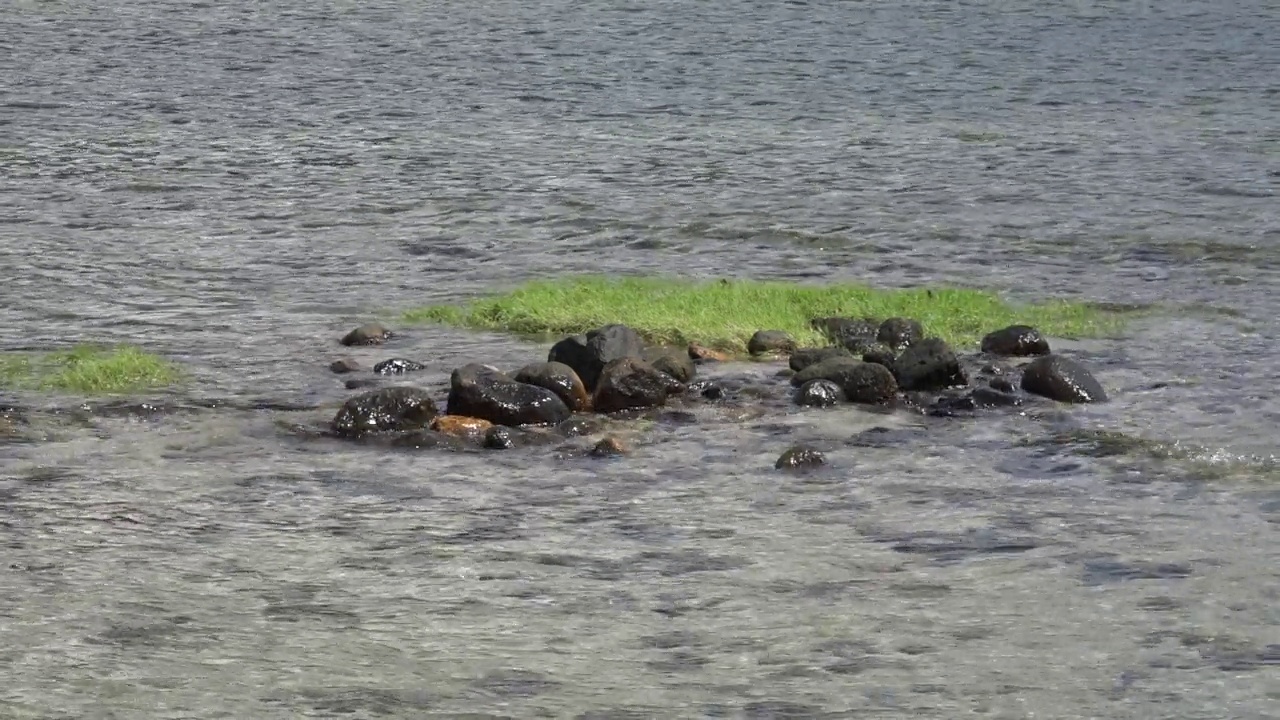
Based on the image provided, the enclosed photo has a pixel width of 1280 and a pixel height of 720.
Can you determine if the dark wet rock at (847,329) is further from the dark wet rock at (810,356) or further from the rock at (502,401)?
A: the rock at (502,401)

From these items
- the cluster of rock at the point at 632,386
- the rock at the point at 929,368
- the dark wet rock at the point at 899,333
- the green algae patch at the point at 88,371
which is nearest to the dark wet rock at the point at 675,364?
the cluster of rock at the point at 632,386

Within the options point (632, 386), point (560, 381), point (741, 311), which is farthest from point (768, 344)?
Result: point (560, 381)

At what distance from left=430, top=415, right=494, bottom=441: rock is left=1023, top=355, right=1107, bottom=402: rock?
4.79 metres

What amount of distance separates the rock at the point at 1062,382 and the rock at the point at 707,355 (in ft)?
9.59

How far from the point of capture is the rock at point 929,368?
17828 mm

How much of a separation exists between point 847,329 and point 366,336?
15.7 ft

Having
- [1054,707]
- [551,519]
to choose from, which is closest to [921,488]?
[551,519]

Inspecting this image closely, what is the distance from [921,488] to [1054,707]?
4.16 meters

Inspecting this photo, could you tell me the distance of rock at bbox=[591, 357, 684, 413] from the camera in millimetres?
17203

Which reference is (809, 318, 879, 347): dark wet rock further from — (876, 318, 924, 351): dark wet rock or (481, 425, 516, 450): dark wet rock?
(481, 425, 516, 450): dark wet rock

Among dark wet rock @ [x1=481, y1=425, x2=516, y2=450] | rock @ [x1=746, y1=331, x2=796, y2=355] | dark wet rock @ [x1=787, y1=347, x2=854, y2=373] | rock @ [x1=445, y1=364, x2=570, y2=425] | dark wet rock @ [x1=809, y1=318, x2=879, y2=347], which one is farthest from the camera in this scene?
dark wet rock @ [x1=809, y1=318, x2=879, y2=347]

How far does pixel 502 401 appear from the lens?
16766 millimetres

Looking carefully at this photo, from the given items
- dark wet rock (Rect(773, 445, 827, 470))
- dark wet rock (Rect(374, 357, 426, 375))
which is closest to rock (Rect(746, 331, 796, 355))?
dark wet rock (Rect(374, 357, 426, 375))

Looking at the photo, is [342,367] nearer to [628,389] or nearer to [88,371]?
[88,371]
